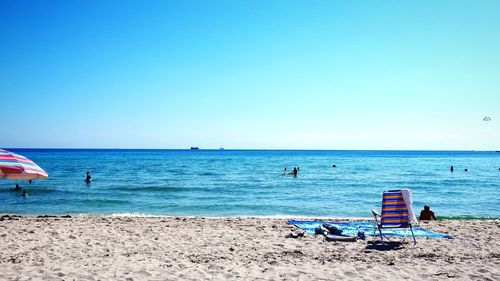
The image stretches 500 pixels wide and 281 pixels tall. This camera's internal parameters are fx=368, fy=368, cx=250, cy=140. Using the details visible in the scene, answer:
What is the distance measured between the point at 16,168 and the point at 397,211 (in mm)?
7759

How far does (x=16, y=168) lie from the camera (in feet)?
16.5

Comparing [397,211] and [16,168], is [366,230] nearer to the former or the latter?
[397,211]

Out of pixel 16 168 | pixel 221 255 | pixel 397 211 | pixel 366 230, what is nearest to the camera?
pixel 16 168

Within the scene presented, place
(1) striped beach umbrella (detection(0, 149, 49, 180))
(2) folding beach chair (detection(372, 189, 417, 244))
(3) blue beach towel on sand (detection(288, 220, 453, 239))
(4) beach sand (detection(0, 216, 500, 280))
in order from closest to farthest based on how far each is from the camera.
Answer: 1. (1) striped beach umbrella (detection(0, 149, 49, 180))
2. (4) beach sand (detection(0, 216, 500, 280))
3. (2) folding beach chair (detection(372, 189, 417, 244))
4. (3) blue beach towel on sand (detection(288, 220, 453, 239))

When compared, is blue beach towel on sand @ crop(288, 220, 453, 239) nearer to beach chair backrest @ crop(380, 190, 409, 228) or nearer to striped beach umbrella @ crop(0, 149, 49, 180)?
beach chair backrest @ crop(380, 190, 409, 228)

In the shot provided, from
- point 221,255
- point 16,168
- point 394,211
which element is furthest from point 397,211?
point 16,168

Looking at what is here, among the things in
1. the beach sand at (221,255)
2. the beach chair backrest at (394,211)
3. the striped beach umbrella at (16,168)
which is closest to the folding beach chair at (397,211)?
the beach chair backrest at (394,211)

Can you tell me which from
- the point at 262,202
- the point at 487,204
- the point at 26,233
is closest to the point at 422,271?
the point at 26,233

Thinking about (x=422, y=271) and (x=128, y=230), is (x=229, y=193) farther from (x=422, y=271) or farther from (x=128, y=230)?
(x=422, y=271)

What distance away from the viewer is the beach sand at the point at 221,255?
6.19 meters

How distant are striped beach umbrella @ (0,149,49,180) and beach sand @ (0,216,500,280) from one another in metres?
1.76

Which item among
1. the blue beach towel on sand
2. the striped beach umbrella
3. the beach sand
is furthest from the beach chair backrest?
the striped beach umbrella

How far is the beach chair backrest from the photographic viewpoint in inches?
340

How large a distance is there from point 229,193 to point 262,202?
4.39 meters
